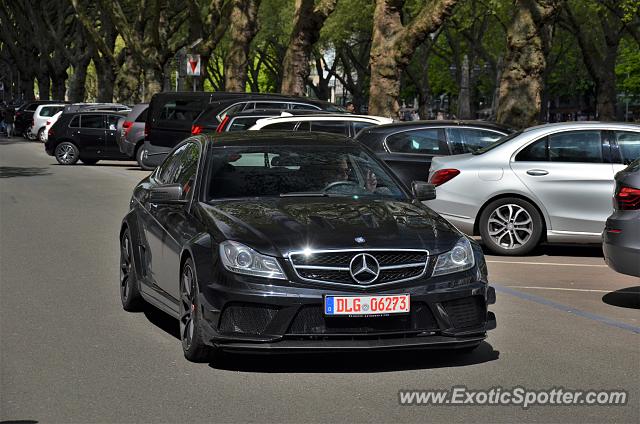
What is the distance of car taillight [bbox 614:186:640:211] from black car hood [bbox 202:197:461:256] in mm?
2376

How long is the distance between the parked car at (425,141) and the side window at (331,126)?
278 centimetres

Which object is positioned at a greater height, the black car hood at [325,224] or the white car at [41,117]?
the black car hood at [325,224]

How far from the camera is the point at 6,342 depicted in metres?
8.55

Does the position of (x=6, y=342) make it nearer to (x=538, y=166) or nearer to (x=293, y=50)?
(x=538, y=166)

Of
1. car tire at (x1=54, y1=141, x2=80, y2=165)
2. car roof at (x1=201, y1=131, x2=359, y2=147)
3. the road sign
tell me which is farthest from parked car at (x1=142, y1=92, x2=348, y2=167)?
car roof at (x1=201, y1=131, x2=359, y2=147)

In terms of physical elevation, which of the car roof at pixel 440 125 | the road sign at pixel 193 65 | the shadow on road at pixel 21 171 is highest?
the road sign at pixel 193 65

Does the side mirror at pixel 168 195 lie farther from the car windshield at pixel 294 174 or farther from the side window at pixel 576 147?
the side window at pixel 576 147

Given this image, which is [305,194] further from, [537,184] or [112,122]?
[112,122]

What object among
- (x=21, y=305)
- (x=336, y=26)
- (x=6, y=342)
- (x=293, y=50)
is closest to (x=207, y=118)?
(x=293, y=50)

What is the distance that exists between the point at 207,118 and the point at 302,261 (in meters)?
19.6

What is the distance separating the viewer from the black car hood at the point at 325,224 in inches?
295

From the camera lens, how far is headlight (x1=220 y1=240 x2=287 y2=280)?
739 centimetres

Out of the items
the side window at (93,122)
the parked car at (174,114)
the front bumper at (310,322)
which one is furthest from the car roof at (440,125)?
the side window at (93,122)

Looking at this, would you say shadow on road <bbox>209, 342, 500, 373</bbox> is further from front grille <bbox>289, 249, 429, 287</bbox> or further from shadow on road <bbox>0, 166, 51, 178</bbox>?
shadow on road <bbox>0, 166, 51, 178</bbox>
